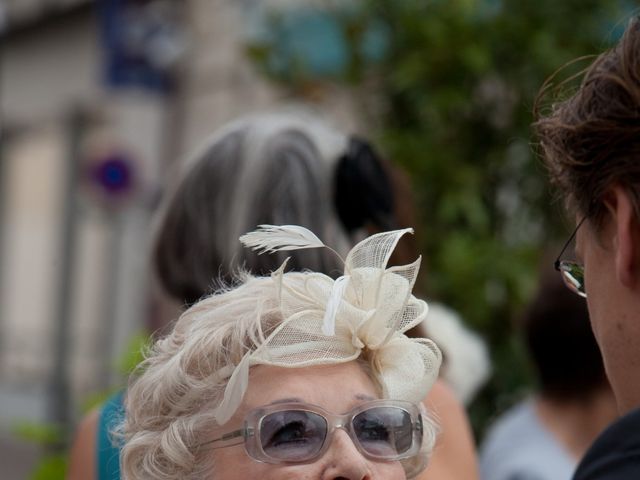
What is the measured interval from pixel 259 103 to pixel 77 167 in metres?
5.32

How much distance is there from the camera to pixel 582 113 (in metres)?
1.71

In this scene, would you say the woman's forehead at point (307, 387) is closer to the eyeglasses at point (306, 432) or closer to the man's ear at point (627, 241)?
the eyeglasses at point (306, 432)

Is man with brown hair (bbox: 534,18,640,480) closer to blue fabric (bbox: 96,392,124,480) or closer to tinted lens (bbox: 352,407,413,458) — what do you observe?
tinted lens (bbox: 352,407,413,458)

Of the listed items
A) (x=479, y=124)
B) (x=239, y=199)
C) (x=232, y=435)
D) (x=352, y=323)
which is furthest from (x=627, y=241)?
(x=479, y=124)

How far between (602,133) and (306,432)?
0.57 metres

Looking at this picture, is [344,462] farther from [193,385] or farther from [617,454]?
[617,454]

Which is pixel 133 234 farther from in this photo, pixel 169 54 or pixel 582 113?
pixel 582 113

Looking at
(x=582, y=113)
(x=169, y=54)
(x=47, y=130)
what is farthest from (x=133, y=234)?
(x=582, y=113)

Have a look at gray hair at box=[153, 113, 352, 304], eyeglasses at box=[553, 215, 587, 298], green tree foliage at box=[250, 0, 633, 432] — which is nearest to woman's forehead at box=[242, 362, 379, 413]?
eyeglasses at box=[553, 215, 587, 298]

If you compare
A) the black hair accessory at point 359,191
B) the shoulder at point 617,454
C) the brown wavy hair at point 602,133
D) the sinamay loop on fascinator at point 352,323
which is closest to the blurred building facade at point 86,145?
the black hair accessory at point 359,191

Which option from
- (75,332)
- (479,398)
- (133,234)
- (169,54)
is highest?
(169,54)

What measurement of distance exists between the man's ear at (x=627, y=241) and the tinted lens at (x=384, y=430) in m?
0.45

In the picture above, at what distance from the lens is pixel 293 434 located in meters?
1.84

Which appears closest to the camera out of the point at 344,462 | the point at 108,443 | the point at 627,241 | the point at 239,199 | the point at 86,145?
the point at 627,241
